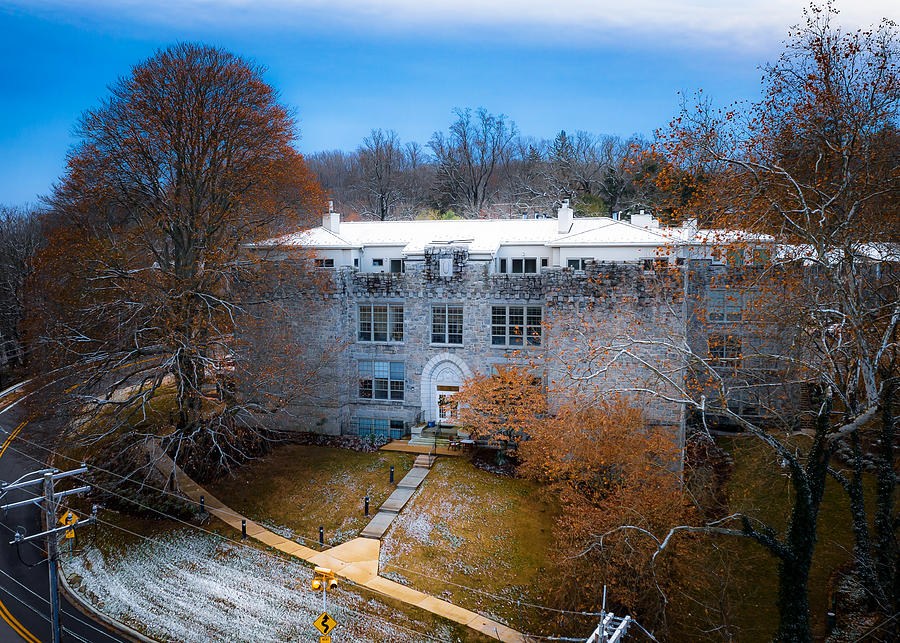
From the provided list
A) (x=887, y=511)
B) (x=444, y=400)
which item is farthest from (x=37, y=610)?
(x=887, y=511)

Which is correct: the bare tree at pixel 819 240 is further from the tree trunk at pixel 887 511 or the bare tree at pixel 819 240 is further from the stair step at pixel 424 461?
the stair step at pixel 424 461

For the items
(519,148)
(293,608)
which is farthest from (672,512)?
(519,148)

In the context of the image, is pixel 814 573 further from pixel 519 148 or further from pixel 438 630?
pixel 519 148

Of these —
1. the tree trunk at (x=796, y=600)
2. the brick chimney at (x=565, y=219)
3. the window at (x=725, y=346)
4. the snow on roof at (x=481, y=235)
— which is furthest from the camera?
the brick chimney at (x=565, y=219)

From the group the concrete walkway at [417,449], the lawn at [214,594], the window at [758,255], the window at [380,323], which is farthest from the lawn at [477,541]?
the window at [758,255]

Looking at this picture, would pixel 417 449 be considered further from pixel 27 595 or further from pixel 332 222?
pixel 27 595
